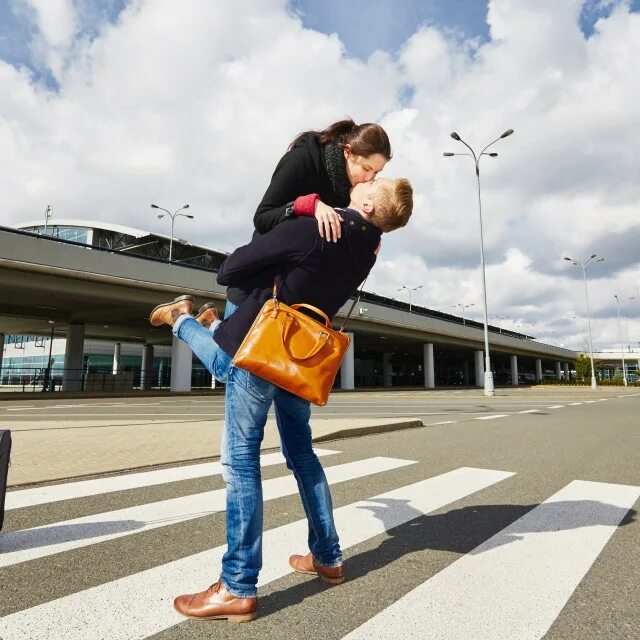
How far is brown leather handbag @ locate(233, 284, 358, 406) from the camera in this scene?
2078mm

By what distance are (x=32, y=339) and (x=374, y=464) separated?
255 feet

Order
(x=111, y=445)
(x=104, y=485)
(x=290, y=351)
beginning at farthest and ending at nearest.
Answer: (x=111, y=445) < (x=104, y=485) < (x=290, y=351)

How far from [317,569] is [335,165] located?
197 centimetres

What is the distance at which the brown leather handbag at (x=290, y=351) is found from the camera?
208 cm

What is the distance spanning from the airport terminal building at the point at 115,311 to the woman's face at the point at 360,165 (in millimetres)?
21259

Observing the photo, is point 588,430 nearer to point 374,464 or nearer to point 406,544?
point 374,464

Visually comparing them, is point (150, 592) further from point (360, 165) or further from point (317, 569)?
point (360, 165)

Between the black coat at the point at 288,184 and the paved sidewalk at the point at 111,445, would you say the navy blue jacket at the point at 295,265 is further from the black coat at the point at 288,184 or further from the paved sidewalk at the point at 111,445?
the paved sidewalk at the point at 111,445

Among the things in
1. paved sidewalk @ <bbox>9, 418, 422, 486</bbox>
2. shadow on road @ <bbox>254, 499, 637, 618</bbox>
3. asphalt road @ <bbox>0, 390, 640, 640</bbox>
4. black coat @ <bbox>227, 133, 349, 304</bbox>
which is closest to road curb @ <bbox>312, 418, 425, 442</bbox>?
paved sidewalk @ <bbox>9, 418, 422, 486</bbox>

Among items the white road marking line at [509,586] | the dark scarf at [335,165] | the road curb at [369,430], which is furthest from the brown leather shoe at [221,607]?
the road curb at [369,430]

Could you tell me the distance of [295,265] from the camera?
217 centimetres

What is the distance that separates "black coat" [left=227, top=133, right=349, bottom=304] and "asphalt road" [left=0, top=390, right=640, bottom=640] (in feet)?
4.60

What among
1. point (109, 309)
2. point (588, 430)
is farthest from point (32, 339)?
point (588, 430)

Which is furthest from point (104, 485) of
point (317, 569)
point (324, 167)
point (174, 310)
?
point (324, 167)
